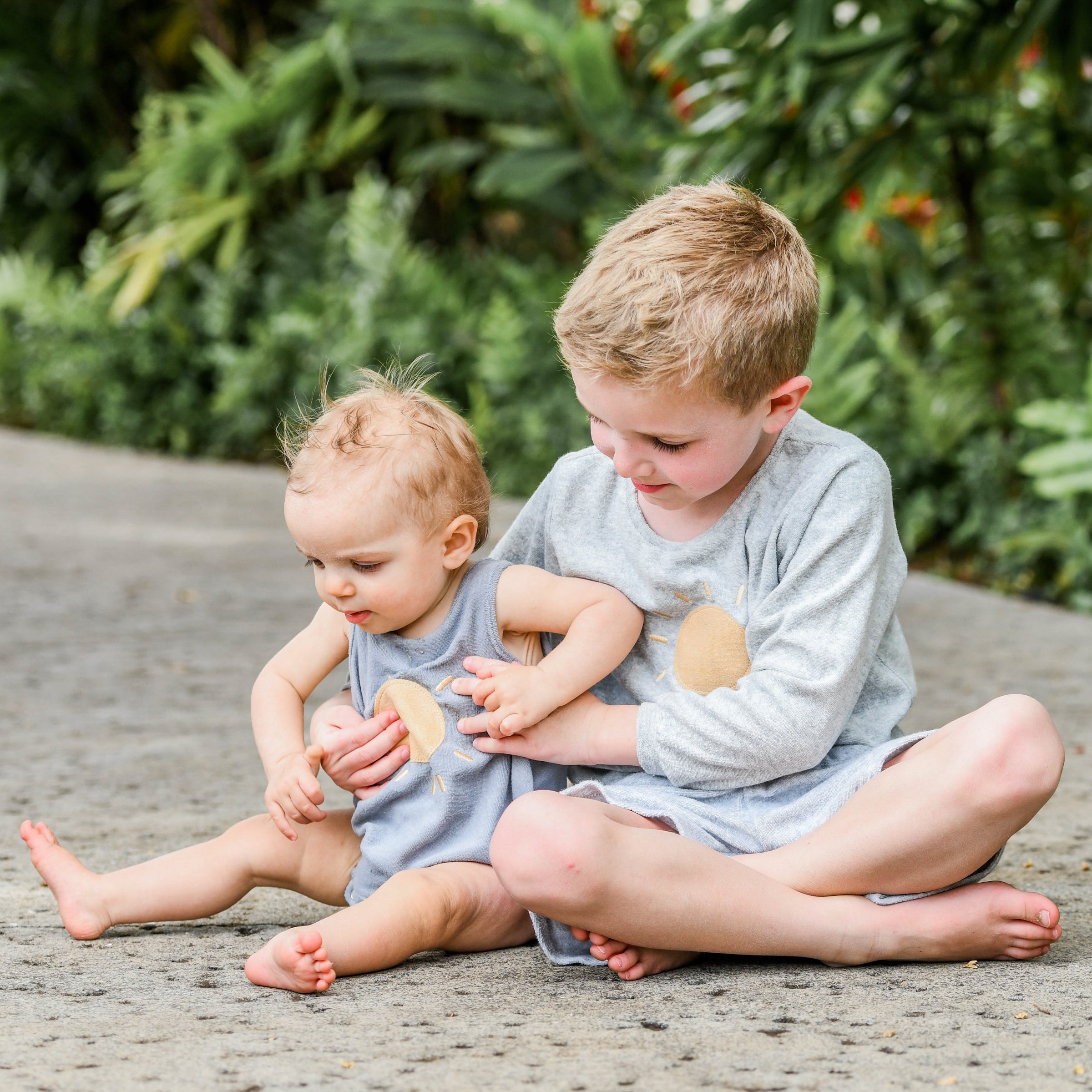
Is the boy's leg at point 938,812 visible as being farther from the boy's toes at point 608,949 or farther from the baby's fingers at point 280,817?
the baby's fingers at point 280,817

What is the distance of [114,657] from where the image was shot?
3807 millimetres

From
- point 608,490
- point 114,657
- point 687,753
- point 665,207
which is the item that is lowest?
point 114,657

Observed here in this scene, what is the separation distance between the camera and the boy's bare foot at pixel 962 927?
1.72 meters

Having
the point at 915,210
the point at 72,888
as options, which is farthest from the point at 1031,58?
the point at 72,888

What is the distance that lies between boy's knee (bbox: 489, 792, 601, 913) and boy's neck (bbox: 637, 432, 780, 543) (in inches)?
16.9

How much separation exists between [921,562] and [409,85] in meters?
3.80

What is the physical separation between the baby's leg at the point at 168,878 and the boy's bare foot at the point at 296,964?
27 cm

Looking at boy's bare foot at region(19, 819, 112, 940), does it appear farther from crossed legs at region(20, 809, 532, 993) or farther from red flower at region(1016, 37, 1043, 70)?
red flower at region(1016, 37, 1043, 70)

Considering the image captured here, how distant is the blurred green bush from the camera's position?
4.84 meters

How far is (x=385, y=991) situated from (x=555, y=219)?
7.09m

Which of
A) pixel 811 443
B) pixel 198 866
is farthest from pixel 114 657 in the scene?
pixel 811 443

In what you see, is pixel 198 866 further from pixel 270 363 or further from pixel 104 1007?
pixel 270 363

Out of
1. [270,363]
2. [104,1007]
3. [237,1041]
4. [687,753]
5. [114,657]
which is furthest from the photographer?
[270,363]

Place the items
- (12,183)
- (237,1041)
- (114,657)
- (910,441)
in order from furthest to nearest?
(12,183), (910,441), (114,657), (237,1041)
